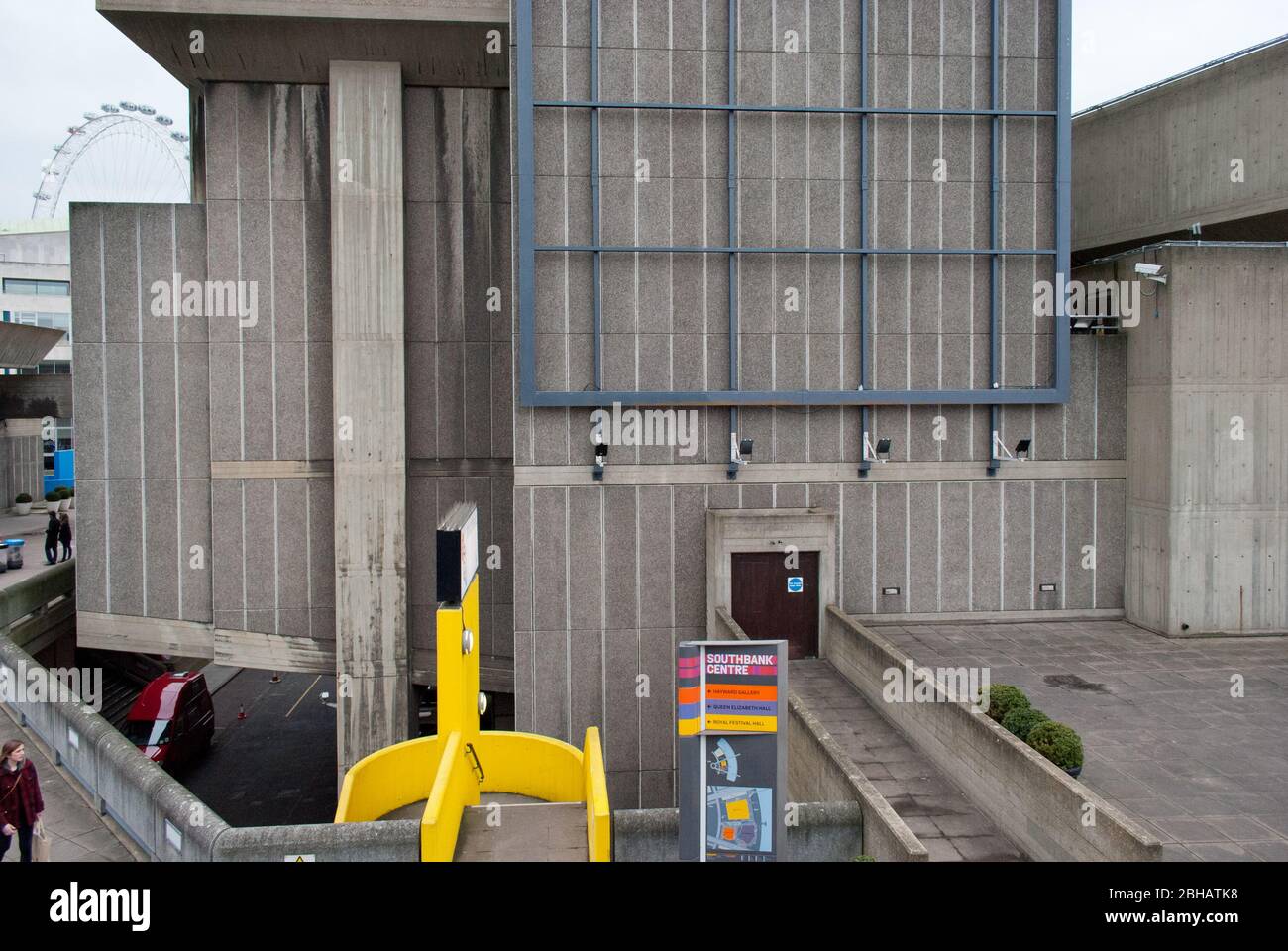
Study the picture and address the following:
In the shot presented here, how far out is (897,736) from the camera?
1254cm

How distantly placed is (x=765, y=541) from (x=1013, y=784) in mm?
7433

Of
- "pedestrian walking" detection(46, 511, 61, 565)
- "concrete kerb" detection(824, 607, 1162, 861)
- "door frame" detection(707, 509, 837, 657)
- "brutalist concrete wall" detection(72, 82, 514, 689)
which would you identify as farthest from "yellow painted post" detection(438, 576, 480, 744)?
"pedestrian walking" detection(46, 511, 61, 565)

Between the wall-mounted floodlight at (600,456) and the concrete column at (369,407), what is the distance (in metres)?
5.06

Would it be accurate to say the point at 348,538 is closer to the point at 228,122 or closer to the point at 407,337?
the point at 407,337

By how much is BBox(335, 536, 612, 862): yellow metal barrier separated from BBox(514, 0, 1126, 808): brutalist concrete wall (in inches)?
154

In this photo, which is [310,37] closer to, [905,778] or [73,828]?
[73,828]

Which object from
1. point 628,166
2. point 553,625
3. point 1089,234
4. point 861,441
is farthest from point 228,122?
point 1089,234

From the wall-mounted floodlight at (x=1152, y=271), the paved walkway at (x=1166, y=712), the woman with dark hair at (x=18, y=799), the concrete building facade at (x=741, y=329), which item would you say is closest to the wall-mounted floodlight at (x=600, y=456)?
the concrete building facade at (x=741, y=329)

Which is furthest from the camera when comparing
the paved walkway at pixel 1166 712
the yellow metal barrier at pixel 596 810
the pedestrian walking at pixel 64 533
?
the pedestrian walking at pixel 64 533

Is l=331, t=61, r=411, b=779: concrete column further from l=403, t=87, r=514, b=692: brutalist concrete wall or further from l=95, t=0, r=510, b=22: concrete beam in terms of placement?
l=95, t=0, r=510, b=22: concrete beam

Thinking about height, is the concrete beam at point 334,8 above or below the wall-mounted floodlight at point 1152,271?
above

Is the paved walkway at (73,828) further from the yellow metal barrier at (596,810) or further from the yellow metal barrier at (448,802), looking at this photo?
the yellow metal barrier at (596,810)

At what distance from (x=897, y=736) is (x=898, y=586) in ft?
16.9

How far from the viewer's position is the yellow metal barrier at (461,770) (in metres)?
9.61
